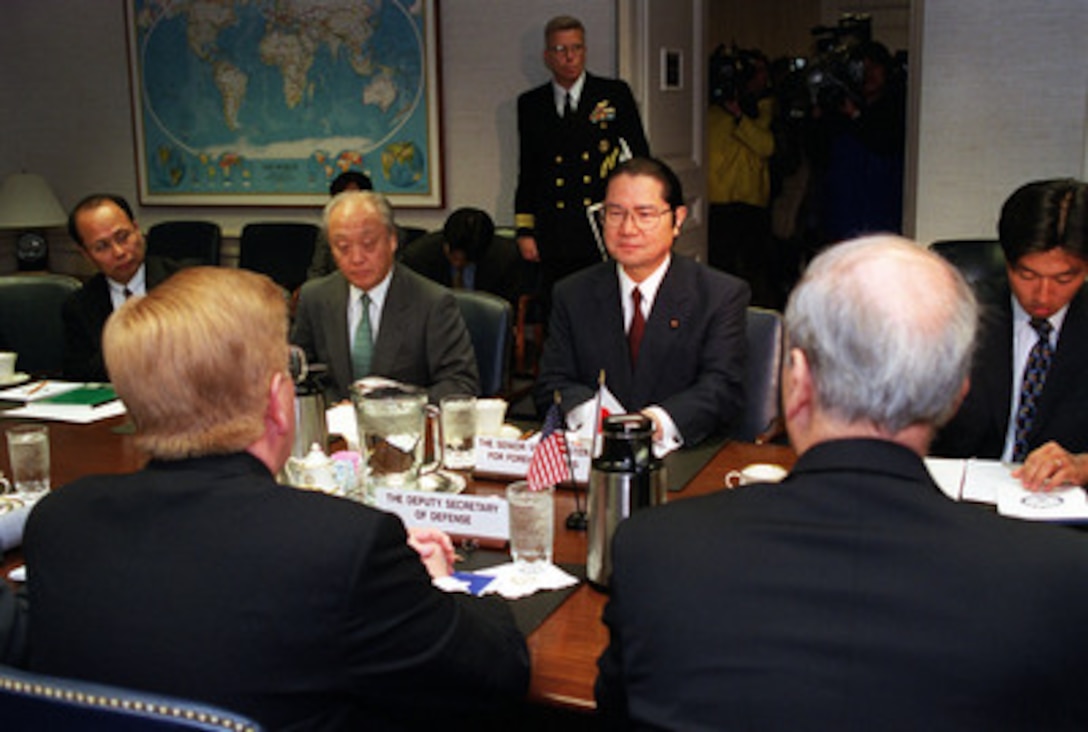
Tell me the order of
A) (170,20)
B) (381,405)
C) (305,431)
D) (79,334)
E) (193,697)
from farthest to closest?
1. (170,20)
2. (79,334)
3. (305,431)
4. (381,405)
5. (193,697)

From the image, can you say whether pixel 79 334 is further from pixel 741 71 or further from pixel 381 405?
pixel 741 71

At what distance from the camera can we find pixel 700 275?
9.57 ft

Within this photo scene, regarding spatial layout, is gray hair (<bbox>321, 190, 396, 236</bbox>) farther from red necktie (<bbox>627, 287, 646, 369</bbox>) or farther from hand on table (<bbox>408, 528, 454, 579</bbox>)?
hand on table (<bbox>408, 528, 454, 579</bbox>)

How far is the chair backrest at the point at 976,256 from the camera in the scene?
12.0ft

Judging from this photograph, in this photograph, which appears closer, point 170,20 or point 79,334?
point 79,334

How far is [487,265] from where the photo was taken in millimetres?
4922

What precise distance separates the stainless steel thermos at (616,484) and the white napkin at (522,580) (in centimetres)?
5

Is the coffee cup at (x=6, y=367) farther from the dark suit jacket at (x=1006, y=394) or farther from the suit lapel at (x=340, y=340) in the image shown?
the dark suit jacket at (x=1006, y=394)

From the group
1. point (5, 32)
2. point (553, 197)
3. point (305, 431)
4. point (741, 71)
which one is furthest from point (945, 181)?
point (5, 32)

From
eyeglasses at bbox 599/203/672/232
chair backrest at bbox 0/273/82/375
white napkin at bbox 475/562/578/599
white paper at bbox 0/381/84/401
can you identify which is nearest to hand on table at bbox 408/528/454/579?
white napkin at bbox 475/562/578/599

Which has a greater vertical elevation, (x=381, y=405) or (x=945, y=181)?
(x=945, y=181)

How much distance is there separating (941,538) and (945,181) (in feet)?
13.5

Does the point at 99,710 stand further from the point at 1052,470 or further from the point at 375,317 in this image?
the point at 375,317

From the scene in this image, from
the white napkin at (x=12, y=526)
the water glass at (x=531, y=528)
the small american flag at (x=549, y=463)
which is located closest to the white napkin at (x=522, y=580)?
the water glass at (x=531, y=528)
